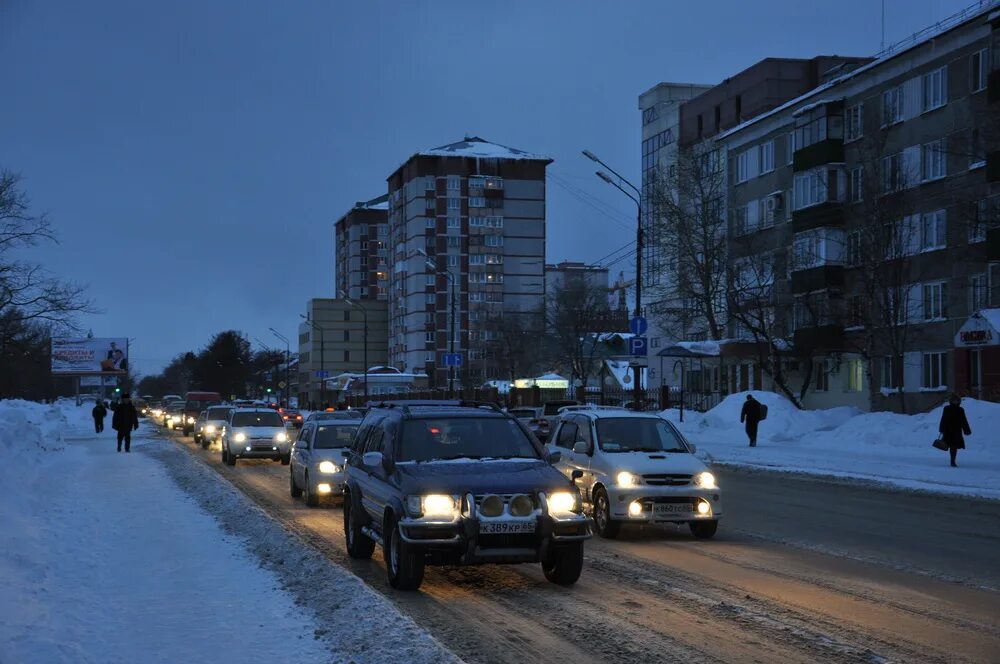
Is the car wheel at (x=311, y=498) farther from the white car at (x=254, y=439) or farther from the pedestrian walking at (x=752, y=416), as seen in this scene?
the pedestrian walking at (x=752, y=416)

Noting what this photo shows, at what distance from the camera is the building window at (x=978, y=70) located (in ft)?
134

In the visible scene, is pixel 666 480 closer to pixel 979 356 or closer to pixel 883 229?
pixel 883 229

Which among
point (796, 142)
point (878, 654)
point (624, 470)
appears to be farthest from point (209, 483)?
point (796, 142)

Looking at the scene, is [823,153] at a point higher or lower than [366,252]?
lower

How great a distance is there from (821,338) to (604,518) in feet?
117

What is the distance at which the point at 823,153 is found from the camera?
49.2m

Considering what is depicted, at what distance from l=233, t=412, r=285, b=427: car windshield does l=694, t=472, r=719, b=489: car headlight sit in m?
20.4

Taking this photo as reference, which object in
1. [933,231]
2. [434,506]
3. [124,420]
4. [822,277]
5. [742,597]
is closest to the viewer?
[742,597]

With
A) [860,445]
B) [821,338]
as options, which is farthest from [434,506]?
[821,338]

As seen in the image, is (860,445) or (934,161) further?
(934,161)

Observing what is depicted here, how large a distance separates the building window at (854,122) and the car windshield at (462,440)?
132 ft

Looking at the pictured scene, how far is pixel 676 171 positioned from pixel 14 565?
48.4 m

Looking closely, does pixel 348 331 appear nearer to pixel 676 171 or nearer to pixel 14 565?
pixel 676 171

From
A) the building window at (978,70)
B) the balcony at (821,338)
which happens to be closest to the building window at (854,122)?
the building window at (978,70)
